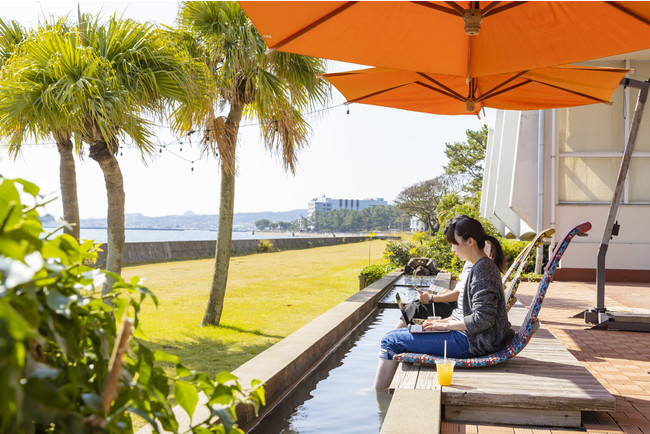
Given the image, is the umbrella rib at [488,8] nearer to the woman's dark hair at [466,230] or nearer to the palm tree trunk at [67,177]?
the woman's dark hair at [466,230]

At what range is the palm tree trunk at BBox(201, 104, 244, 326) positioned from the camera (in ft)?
29.4

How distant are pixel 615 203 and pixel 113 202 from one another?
603 centimetres

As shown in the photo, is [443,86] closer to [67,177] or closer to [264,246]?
[67,177]

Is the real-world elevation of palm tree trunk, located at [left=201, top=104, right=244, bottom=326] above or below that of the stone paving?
above

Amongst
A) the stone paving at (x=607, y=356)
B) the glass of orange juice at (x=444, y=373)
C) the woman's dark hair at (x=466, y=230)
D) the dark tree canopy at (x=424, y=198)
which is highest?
the dark tree canopy at (x=424, y=198)

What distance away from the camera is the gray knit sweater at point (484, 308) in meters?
3.69

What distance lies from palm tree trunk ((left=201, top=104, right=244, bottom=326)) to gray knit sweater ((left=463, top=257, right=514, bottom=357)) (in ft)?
18.4

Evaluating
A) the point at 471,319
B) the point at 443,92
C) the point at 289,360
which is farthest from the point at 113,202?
the point at 471,319

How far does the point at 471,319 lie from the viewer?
12.1 ft

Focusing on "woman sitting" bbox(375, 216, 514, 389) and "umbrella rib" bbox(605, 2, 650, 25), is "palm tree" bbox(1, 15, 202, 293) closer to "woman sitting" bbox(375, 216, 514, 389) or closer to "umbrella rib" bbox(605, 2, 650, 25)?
"woman sitting" bbox(375, 216, 514, 389)

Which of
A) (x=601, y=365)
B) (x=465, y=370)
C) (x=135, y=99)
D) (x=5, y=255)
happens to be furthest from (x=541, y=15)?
(x=135, y=99)

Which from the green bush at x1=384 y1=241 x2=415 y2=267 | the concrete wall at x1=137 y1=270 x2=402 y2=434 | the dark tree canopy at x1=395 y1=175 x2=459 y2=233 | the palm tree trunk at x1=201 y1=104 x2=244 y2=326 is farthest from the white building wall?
the dark tree canopy at x1=395 y1=175 x2=459 y2=233

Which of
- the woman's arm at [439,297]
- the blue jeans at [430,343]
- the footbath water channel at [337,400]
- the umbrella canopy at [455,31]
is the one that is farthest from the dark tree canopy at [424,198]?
the blue jeans at [430,343]

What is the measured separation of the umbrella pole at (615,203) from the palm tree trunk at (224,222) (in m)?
5.01
